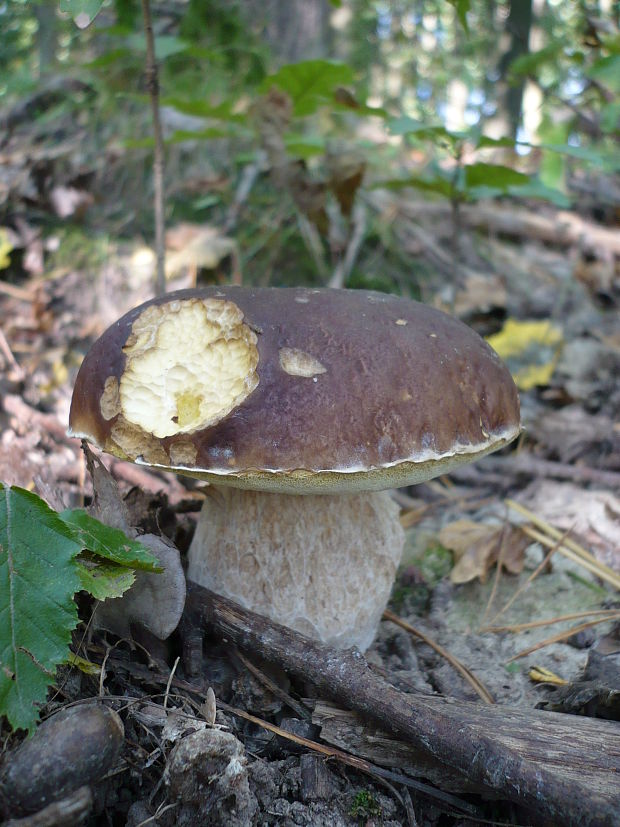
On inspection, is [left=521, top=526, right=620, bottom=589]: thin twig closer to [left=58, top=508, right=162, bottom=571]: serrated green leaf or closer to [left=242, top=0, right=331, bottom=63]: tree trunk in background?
[left=58, top=508, right=162, bottom=571]: serrated green leaf

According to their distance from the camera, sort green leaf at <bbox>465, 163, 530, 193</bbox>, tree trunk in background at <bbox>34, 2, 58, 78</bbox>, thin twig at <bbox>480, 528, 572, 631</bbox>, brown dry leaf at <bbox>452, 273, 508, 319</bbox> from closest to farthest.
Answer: thin twig at <bbox>480, 528, 572, 631</bbox>, green leaf at <bbox>465, 163, 530, 193</bbox>, brown dry leaf at <bbox>452, 273, 508, 319</bbox>, tree trunk in background at <bbox>34, 2, 58, 78</bbox>

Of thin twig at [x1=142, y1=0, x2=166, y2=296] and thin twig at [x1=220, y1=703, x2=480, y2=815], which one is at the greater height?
thin twig at [x1=142, y1=0, x2=166, y2=296]

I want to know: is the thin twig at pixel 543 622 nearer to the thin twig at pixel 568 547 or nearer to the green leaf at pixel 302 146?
the thin twig at pixel 568 547

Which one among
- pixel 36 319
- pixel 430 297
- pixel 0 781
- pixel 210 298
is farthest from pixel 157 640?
pixel 430 297

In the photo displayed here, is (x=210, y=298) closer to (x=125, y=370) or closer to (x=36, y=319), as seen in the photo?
(x=125, y=370)

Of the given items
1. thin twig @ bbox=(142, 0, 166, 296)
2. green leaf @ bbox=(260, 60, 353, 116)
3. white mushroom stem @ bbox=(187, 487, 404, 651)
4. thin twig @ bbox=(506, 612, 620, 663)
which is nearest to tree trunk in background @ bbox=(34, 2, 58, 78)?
green leaf @ bbox=(260, 60, 353, 116)

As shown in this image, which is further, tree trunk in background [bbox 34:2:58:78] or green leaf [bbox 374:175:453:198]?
tree trunk in background [bbox 34:2:58:78]

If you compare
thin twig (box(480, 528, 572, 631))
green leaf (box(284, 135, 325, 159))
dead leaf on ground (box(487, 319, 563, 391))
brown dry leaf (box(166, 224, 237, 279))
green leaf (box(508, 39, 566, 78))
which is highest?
green leaf (box(508, 39, 566, 78))
